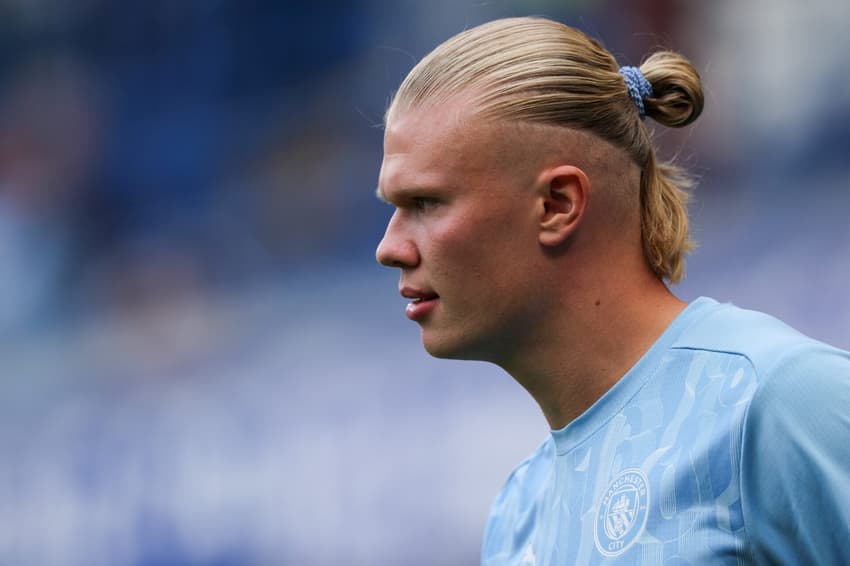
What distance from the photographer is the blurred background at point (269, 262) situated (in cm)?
609

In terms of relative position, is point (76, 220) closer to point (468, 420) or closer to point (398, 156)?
point (468, 420)

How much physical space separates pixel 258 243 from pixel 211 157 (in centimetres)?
64

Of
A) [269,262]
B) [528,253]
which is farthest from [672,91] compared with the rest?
[269,262]

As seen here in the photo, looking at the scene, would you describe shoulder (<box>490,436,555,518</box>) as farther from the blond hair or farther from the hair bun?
the hair bun

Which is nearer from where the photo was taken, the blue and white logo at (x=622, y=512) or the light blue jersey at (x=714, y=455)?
the light blue jersey at (x=714, y=455)

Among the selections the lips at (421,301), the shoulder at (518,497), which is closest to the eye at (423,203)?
the lips at (421,301)

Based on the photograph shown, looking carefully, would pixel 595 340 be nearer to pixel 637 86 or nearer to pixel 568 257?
pixel 568 257

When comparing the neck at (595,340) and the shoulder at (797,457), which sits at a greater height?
the neck at (595,340)

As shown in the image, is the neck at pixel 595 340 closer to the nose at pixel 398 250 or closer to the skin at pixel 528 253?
the skin at pixel 528 253

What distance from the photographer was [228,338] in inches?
289

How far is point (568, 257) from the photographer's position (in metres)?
2.36

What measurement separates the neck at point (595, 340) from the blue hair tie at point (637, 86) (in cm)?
37

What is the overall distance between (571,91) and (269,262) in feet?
16.8

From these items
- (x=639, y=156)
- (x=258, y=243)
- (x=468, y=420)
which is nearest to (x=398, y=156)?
(x=639, y=156)
